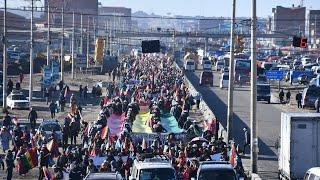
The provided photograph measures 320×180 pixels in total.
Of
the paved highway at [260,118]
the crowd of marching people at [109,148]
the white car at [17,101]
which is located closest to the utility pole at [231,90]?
the crowd of marching people at [109,148]

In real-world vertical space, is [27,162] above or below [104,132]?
below

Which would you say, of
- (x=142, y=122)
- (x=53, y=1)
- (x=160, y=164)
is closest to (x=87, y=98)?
(x=142, y=122)

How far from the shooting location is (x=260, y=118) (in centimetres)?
5159

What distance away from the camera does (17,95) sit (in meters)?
57.7

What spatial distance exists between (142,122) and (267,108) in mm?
24639

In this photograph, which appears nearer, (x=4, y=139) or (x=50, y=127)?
(x=4, y=139)

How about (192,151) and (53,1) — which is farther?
(53,1)

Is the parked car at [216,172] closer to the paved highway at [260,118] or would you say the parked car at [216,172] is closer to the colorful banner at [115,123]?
the paved highway at [260,118]

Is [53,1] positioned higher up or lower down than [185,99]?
higher up

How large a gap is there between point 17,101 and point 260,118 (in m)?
15.7

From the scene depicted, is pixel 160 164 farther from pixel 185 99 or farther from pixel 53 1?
pixel 53 1

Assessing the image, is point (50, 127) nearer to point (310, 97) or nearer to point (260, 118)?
point (260, 118)

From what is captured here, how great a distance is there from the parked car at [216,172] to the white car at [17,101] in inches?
1392

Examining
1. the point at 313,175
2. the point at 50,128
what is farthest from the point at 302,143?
the point at 50,128
